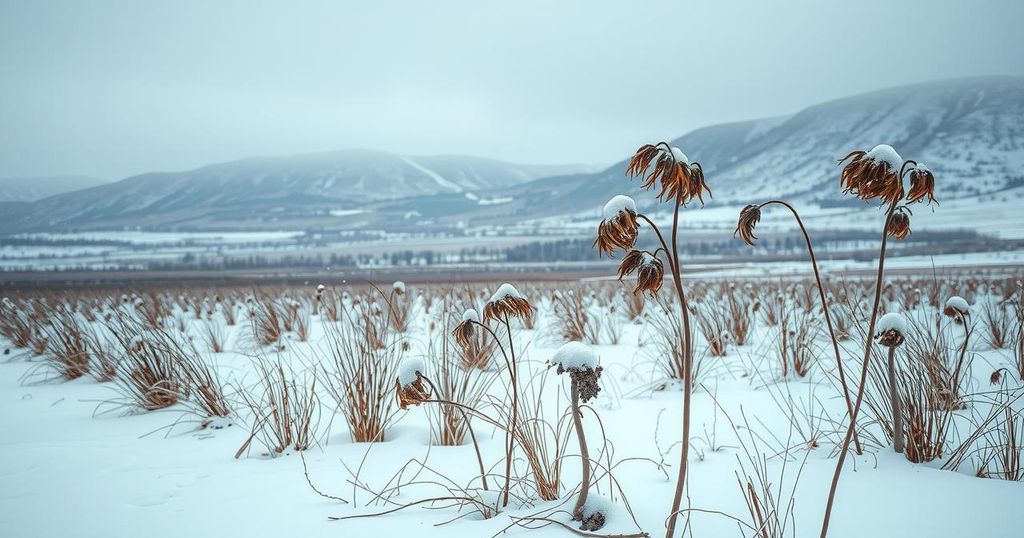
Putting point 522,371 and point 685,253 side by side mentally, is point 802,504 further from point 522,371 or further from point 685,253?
point 685,253

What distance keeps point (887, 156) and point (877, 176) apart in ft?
0.26

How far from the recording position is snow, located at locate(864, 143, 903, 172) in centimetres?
130

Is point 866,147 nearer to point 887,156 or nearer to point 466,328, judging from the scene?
point 887,156

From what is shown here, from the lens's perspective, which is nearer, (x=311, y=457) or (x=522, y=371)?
(x=311, y=457)

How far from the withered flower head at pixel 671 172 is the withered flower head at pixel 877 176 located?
1.39 feet

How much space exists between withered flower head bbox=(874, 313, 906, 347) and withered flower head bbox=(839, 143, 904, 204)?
0.57 metres

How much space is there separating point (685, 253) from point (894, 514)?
63525mm

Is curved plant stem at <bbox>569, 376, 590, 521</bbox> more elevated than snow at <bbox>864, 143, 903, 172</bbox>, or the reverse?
snow at <bbox>864, 143, 903, 172</bbox>

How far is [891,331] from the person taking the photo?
5.65ft

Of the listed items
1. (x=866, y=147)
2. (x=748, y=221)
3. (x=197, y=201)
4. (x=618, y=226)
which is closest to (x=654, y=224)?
(x=618, y=226)

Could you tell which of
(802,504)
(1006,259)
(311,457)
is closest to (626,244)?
(802,504)

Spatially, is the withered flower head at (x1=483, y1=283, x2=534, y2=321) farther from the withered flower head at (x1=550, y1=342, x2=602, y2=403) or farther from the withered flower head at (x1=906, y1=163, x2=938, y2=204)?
the withered flower head at (x1=906, y1=163, x2=938, y2=204)

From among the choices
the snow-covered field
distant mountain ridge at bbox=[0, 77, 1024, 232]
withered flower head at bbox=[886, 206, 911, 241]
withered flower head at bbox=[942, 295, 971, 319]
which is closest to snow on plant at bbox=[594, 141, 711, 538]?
the snow-covered field

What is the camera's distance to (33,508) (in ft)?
6.47
